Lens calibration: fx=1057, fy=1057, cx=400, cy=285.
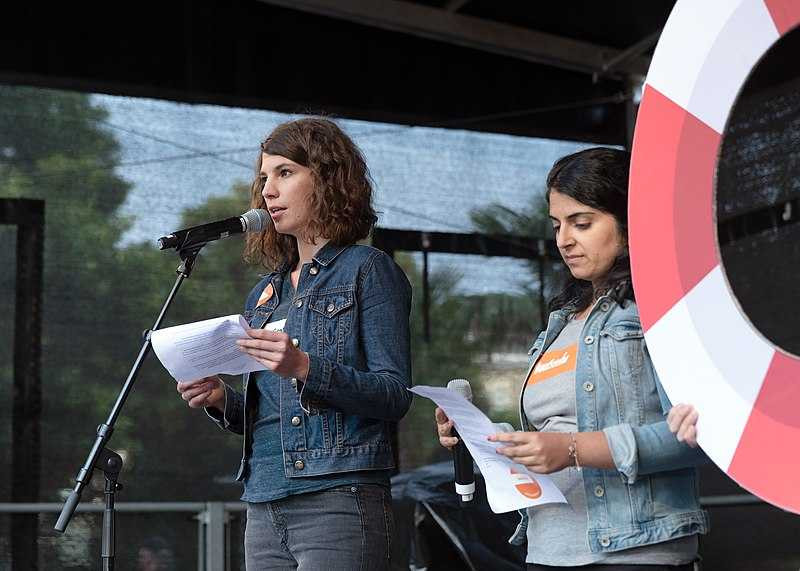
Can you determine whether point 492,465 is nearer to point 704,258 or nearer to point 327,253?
point 704,258

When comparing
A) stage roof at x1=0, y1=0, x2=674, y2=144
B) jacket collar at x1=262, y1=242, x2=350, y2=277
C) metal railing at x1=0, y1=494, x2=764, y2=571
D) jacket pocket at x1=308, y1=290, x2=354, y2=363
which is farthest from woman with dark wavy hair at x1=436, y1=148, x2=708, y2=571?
stage roof at x1=0, y1=0, x2=674, y2=144

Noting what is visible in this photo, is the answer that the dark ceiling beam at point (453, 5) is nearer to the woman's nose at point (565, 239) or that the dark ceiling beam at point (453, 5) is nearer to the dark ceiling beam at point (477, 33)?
the dark ceiling beam at point (477, 33)

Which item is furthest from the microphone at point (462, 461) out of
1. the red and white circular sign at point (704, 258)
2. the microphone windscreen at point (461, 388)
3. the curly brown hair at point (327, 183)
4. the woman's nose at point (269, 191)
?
the woman's nose at point (269, 191)

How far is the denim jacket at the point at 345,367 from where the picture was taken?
181 centimetres

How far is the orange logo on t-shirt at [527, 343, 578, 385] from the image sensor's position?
5.61 ft

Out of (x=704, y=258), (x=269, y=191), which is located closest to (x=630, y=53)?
(x=269, y=191)

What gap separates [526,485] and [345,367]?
408 mm

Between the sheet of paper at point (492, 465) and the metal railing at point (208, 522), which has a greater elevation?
the sheet of paper at point (492, 465)

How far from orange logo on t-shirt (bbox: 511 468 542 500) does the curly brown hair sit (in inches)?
26.5

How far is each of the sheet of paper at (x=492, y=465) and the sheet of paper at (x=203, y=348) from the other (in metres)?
0.33

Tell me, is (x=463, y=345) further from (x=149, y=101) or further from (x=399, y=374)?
(x=399, y=374)

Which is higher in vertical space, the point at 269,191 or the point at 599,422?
the point at 269,191

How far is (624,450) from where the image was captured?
1.53 meters

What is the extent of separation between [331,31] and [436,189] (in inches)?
28.3
